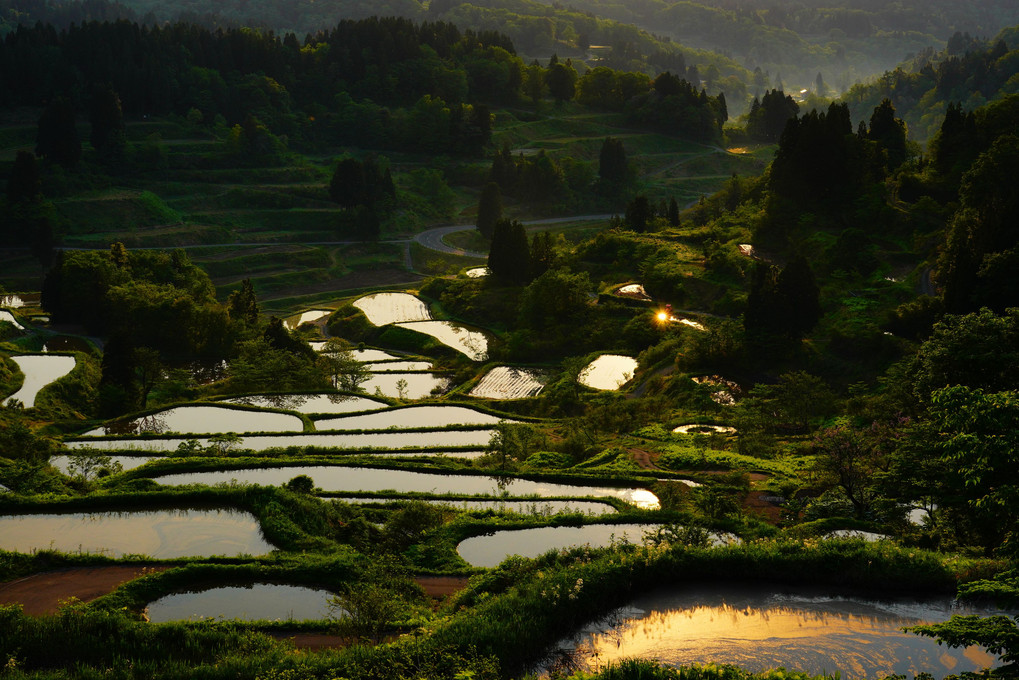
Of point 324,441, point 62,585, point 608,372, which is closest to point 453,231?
point 608,372

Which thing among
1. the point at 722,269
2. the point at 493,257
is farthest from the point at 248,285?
the point at 722,269

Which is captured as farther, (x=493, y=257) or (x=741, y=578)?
(x=493, y=257)

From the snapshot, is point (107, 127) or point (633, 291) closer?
point (633, 291)

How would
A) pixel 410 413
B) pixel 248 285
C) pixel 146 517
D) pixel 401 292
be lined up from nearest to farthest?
pixel 146 517, pixel 410 413, pixel 248 285, pixel 401 292

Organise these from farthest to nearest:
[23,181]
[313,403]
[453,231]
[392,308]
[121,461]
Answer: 1. [453,231]
2. [23,181]
3. [392,308]
4. [313,403]
5. [121,461]

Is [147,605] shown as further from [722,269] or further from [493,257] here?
[493,257]

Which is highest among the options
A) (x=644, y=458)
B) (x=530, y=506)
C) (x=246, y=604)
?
(x=246, y=604)

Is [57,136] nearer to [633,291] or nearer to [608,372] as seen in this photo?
[633,291]
